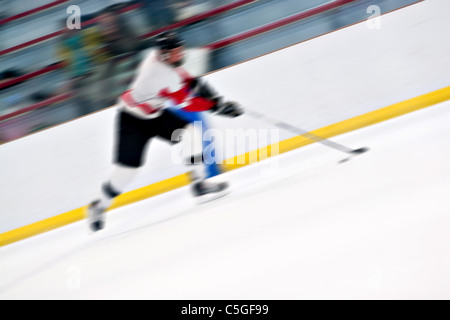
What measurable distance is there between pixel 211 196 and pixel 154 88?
69cm

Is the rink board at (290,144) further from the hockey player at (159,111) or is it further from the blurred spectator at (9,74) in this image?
the blurred spectator at (9,74)

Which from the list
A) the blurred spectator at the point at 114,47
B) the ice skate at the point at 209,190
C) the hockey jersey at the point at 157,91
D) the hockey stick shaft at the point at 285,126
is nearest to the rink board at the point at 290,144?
the hockey stick shaft at the point at 285,126

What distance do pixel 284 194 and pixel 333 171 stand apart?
0.99ft

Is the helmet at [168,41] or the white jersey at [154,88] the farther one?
the helmet at [168,41]

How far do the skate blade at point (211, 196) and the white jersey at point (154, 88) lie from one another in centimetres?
54

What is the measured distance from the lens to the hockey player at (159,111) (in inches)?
104

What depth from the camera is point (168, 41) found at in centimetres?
275

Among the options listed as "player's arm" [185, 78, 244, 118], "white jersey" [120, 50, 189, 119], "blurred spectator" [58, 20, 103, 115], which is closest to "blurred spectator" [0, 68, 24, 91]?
"blurred spectator" [58, 20, 103, 115]

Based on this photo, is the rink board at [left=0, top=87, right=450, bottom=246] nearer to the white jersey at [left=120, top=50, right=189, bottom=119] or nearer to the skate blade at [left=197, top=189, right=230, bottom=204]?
the skate blade at [left=197, top=189, right=230, bottom=204]

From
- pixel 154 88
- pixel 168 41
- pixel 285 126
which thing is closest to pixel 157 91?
pixel 154 88

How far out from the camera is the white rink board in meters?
2.84

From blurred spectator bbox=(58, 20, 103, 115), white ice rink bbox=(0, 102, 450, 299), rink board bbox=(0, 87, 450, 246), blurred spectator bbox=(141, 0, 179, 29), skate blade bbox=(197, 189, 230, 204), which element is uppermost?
blurred spectator bbox=(141, 0, 179, 29)
